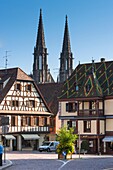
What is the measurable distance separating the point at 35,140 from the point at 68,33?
6725 centimetres

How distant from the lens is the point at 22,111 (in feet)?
226

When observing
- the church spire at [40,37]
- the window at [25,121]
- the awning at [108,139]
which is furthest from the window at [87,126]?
the church spire at [40,37]

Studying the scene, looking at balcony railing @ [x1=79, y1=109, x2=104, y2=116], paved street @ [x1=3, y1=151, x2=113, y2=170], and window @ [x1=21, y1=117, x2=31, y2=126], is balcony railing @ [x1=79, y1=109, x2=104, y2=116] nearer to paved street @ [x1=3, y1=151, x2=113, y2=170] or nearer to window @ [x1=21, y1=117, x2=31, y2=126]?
window @ [x1=21, y1=117, x2=31, y2=126]

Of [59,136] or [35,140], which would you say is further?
[35,140]

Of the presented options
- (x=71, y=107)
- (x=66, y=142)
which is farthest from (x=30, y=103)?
(x=66, y=142)

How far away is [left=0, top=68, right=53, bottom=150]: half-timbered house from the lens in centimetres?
6681

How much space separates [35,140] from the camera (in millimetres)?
70875

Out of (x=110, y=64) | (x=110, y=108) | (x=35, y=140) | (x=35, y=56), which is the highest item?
(x=35, y=56)

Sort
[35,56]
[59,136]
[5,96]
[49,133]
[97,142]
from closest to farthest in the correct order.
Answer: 1. [59,136]
2. [97,142]
3. [5,96]
4. [49,133]
5. [35,56]

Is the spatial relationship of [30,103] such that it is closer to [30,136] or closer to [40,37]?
[30,136]

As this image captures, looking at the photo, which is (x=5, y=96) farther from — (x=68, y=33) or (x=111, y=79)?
(x=68, y=33)

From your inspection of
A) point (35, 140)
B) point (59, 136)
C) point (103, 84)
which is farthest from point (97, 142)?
point (59, 136)

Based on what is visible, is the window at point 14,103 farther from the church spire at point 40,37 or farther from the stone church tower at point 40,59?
the church spire at point 40,37

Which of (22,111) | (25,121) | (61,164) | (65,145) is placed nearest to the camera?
(61,164)
